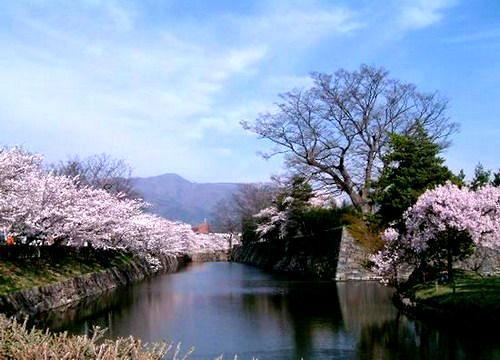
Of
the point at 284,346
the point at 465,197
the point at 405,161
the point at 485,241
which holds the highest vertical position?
the point at 405,161

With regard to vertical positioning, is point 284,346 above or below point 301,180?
below

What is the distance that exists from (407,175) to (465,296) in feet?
23.4

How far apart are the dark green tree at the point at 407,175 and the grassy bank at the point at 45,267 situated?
12.1 metres

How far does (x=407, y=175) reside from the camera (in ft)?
67.7

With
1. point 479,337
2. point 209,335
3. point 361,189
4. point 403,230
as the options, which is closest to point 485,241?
point 403,230

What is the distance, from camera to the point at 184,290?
25156mm

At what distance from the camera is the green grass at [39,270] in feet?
55.3

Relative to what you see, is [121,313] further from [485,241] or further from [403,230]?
[485,241]

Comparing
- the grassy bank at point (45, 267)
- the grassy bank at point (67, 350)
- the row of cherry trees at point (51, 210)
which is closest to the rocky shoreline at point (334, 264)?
the row of cherry trees at point (51, 210)

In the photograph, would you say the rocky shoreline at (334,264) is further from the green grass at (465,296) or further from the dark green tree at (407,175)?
the green grass at (465,296)

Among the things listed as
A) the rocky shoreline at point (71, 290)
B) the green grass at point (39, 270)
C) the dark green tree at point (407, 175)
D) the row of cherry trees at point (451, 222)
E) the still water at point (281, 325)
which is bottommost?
the still water at point (281, 325)

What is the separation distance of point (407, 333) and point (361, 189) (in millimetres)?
20224

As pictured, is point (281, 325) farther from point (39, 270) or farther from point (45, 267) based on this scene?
point (45, 267)

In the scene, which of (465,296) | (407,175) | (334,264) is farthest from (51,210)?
(334,264)
